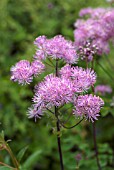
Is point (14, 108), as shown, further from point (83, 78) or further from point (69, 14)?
point (83, 78)

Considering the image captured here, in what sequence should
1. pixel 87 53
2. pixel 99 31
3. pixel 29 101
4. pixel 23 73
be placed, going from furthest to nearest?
1. pixel 29 101
2. pixel 99 31
3. pixel 87 53
4. pixel 23 73

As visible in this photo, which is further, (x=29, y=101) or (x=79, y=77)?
(x=29, y=101)

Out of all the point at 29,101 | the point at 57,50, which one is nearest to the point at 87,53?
the point at 57,50

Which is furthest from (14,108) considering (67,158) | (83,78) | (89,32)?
(83,78)

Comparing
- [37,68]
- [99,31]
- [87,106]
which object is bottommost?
[87,106]

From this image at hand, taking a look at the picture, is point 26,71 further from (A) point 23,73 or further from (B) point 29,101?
(B) point 29,101

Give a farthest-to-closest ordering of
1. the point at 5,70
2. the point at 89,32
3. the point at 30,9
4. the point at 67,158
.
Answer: the point at 30,9 < the point at 5,70 < the point at 67,158 < the point at 89,32

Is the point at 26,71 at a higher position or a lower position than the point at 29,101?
lower
